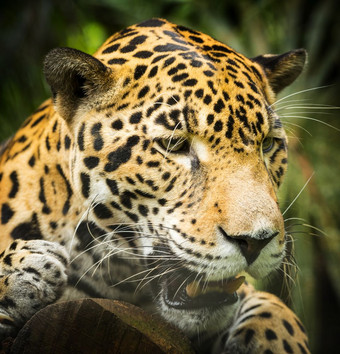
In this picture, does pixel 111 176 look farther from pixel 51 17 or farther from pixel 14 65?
pixel 51 17

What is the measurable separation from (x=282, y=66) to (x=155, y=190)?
1.26 m

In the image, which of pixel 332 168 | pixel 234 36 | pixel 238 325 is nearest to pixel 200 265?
pixel 238 325

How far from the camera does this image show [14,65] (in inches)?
242

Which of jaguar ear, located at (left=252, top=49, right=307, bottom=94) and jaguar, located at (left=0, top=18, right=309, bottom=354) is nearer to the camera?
jaguar, located at (left=0, top=18, right=309, bottom=354)

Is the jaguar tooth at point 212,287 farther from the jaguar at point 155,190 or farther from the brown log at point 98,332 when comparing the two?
the brown log at point 98,332

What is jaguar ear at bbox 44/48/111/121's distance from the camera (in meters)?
2.93

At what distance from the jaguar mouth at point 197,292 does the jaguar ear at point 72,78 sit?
0.99 meters

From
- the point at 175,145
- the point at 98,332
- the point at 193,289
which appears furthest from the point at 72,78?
the point at 98,332

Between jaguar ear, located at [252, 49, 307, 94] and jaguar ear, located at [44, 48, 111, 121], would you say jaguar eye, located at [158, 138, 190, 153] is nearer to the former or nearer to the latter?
jaguar ear, located at [44, 48, 111, 121]

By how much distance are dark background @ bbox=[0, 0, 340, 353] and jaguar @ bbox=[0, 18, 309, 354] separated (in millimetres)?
2235

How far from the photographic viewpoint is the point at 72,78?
3.06m

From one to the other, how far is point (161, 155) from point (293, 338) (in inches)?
52.4

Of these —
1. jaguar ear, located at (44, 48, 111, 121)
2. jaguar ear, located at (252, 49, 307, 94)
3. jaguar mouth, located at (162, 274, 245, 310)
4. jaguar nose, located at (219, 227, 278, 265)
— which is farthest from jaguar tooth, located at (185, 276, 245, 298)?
jaguar ear, located at (252, 49, 307, 94)

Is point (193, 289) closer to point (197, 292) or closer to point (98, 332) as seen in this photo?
point (197, 292)
